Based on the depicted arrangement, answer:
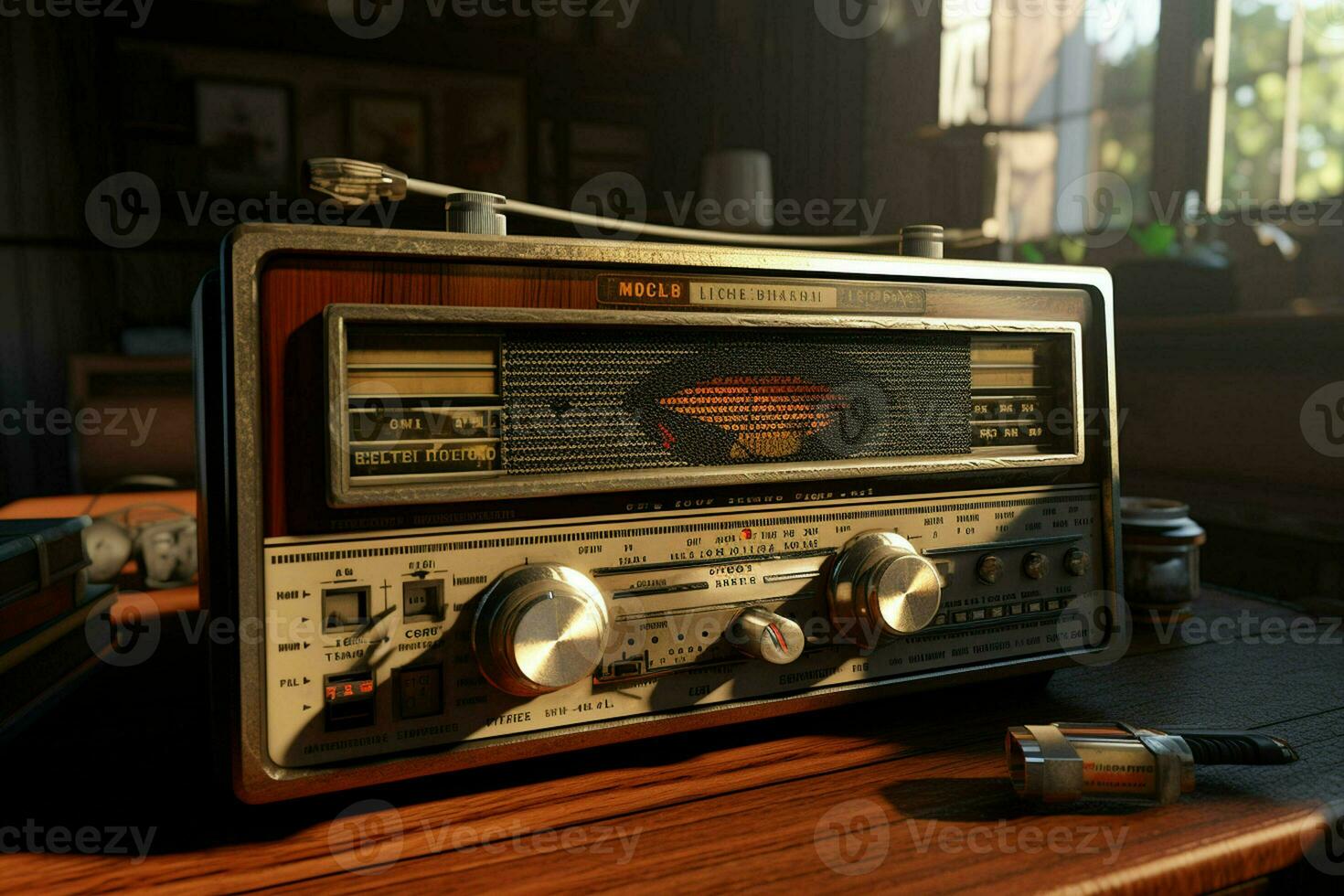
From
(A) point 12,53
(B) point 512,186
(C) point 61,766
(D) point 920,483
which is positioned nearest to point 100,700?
(C) point 61,766

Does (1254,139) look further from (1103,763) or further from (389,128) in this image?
(389,128)

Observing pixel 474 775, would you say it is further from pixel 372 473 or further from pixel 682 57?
pixel 682 57

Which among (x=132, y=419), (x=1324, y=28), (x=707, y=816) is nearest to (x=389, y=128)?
(x=132, y=419)

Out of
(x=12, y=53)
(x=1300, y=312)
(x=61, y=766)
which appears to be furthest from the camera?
(x=12, y=53)

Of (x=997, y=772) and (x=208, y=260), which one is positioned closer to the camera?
(x=997, y=772)

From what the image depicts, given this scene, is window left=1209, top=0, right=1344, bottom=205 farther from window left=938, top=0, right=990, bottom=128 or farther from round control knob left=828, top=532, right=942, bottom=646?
round control knob left=828, top=532, right=942, bottom=646

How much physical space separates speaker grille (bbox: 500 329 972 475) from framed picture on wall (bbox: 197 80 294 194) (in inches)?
124

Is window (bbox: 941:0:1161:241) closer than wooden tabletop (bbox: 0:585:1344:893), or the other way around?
wooden tabletop (bbox: 0:585:1344:893)

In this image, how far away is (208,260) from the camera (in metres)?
3.40

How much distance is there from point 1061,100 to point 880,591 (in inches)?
124

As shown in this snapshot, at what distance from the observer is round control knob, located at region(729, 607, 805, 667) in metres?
0.60

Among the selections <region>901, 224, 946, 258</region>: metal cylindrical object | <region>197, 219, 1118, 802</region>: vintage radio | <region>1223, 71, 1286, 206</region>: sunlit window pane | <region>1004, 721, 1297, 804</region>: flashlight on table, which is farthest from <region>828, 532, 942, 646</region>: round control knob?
<region>1223, 71, 1286, 206</region>: sunlit window pane

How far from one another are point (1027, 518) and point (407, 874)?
521mm

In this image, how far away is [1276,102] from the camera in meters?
2.38
